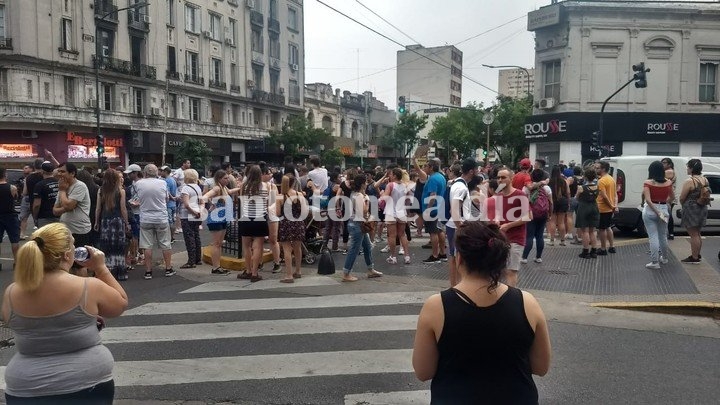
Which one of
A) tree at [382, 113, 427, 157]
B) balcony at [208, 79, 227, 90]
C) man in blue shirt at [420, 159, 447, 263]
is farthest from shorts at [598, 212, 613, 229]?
tree at [382, 113, 427, 157]

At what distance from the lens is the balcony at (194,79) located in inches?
1710

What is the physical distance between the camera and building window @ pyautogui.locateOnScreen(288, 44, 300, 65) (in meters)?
56.9

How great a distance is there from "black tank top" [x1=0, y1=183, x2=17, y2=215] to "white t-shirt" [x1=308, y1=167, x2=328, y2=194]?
6.17m

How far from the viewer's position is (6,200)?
10000 mm

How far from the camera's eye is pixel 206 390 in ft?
16.3

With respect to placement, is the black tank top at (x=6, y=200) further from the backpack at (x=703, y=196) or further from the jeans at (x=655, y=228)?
the backpack at (x=703, y=196)

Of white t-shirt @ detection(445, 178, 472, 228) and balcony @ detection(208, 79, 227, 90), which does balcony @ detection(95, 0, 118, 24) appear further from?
white t-shirt @ detection(445, 178, 472, 228)

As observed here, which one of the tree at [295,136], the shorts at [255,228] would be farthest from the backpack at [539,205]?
the tree at [295,136]

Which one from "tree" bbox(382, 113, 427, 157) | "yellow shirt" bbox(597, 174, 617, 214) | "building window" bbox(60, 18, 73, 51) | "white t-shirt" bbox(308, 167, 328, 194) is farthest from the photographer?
"tree" bbox(382, 113, 427, 157)

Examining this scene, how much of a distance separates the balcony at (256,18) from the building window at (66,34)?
19.3 m

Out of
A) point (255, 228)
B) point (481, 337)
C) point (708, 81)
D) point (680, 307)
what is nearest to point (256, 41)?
point (708, 81)

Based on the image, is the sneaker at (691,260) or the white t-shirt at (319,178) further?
the white t-shirt at (319,178)

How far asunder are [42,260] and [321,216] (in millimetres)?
9313

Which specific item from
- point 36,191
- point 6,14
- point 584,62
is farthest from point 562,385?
point 6,14
